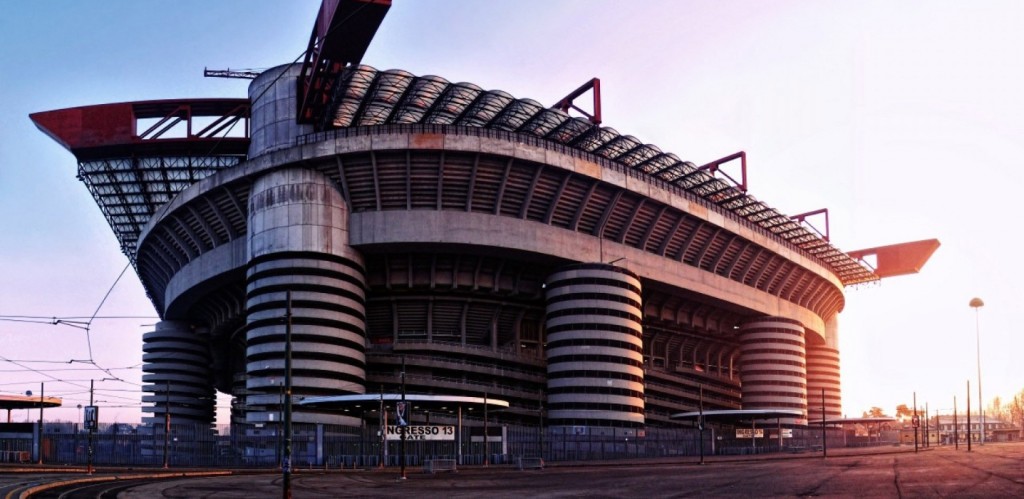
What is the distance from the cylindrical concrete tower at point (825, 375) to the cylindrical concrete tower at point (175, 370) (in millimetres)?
Result: 93558

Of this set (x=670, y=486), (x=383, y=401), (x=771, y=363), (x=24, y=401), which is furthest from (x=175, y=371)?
(x=670, y=486)

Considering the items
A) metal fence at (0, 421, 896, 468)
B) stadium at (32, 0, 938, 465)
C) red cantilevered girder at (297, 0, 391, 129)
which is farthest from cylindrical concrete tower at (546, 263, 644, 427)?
red cantilevered girder at (297, 0, 391, 129)

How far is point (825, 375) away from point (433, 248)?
94388mm

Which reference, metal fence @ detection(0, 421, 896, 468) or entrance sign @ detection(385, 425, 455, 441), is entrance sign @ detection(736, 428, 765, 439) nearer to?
metal fence @ detection(0, 421, 896, 468)

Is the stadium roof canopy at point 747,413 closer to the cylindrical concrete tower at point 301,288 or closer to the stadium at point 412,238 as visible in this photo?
the stadium at point 412,238

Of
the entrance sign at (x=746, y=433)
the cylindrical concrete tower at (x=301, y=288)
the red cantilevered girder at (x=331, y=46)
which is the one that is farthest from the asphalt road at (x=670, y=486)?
the entrance sign at (x=746, y=433)

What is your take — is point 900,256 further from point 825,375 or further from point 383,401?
point 383,401

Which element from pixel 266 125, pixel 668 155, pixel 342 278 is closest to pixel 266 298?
pixel 342 278

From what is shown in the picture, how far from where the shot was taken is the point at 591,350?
102 metres

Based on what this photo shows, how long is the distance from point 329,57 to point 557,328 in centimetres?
3657

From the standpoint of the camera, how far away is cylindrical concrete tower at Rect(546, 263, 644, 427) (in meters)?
101

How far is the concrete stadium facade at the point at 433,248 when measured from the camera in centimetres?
9169

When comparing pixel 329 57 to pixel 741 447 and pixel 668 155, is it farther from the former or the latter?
pixel 741 447

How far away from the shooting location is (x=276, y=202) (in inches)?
3629
